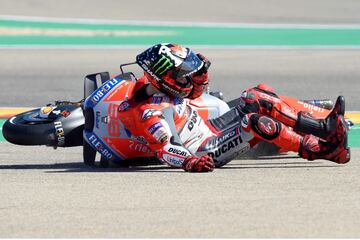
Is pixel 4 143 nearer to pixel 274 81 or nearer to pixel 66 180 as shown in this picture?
pixel 66 180

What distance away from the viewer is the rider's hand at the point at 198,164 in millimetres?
9398

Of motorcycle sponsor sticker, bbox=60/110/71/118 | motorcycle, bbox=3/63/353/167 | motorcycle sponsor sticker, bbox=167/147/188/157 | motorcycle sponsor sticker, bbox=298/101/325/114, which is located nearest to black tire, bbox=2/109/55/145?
motorcycle, bbox=3/63/353/167

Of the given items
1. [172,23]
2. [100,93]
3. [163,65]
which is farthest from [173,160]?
[172,23]

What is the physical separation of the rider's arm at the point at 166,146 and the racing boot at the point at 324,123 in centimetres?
91

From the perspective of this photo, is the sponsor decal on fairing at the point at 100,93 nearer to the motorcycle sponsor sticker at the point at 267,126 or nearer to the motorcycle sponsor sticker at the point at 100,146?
the motorcycle sponsor sticker at the point at 100,146

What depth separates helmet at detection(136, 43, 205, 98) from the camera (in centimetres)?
959

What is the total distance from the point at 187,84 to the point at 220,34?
45.6 ft

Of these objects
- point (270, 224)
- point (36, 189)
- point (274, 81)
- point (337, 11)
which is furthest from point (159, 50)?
point (337, 11)

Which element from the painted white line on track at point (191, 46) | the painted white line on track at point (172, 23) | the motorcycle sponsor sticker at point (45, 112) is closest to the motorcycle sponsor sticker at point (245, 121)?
the motorcycle sponsor sticker at point (45, 112)

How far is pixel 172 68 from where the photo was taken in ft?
31.4

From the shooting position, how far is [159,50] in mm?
9664

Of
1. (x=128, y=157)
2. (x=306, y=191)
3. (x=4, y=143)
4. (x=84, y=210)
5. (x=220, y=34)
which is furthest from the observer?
(x=220, y=34)

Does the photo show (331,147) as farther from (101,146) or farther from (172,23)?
(172,23)

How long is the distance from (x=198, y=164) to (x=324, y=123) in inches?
44.7
